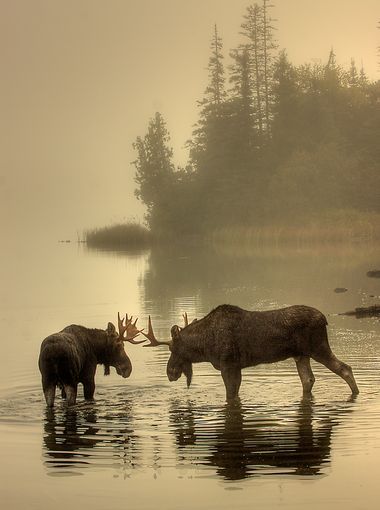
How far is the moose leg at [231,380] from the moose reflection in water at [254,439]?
262 millimetres

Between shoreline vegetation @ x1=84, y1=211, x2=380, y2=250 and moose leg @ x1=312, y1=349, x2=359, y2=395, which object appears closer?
moose leg @ x1=312, y1=349, x2=359, y2=395

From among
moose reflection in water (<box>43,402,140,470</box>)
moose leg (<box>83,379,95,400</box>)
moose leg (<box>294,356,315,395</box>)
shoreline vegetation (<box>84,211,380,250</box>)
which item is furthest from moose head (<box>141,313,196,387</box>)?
shoreline vegetation (<box>84,211,380,250</box>)

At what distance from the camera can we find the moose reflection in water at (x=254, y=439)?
12375 millimetres

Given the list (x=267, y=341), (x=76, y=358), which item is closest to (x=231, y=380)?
(x=267, y=341)

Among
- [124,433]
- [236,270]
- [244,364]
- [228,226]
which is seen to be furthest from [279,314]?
[228,226]

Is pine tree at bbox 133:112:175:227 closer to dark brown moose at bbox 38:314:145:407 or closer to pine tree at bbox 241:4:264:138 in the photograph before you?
pine tree at bbox 241:4:264:138

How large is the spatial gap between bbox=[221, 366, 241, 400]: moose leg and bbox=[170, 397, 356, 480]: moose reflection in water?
0.86 ft

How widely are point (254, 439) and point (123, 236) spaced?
8382 centimetres

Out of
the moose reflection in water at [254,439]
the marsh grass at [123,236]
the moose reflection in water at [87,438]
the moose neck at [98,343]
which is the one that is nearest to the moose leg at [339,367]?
the moose reflection in water at [254,439]

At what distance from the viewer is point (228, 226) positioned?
109000 mm

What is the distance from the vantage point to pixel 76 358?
56.5ft

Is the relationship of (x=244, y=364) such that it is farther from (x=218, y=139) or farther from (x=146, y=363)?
(x=218, y=139)

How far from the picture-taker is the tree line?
345ft

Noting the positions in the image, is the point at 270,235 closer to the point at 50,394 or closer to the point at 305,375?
the point at 305,375
